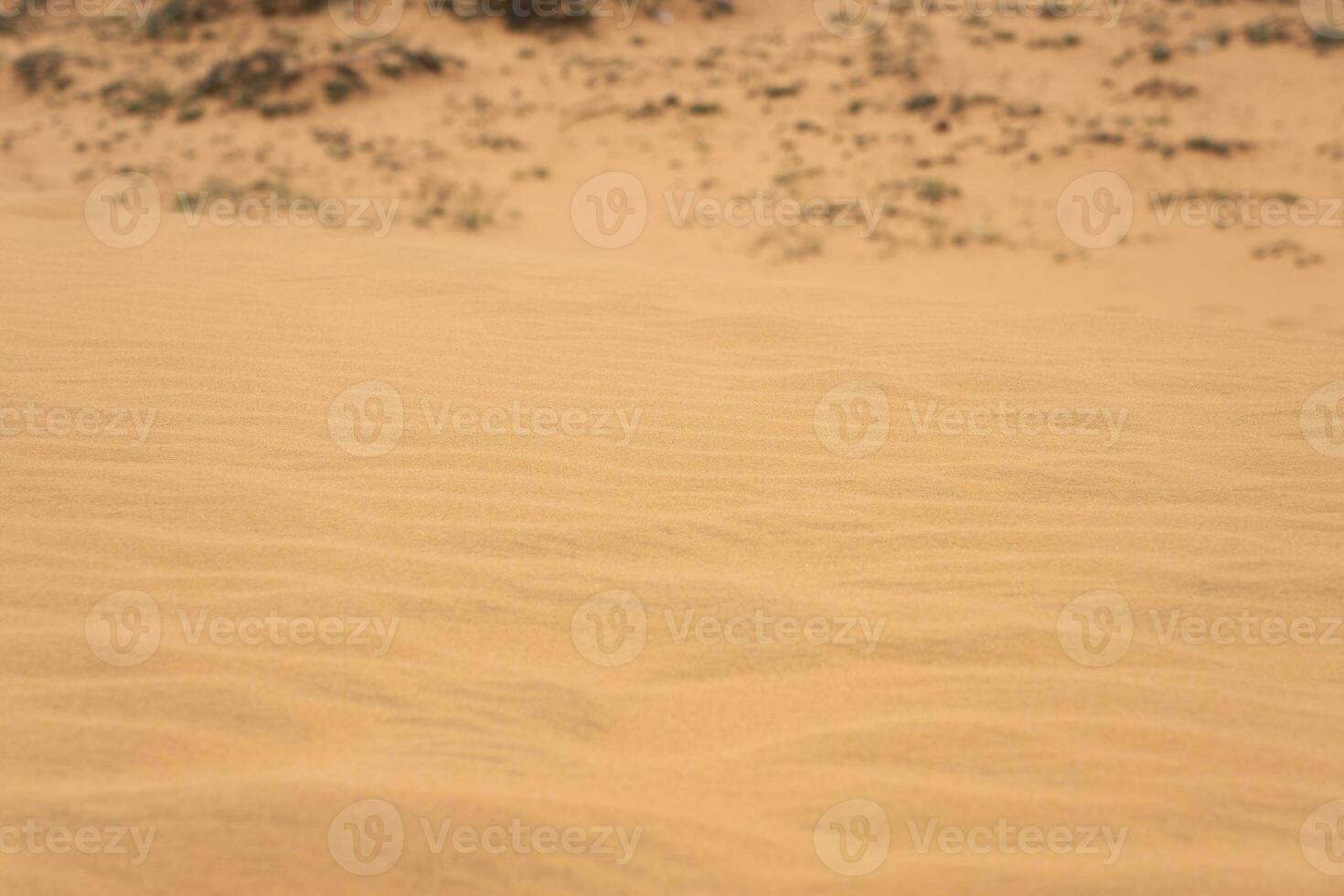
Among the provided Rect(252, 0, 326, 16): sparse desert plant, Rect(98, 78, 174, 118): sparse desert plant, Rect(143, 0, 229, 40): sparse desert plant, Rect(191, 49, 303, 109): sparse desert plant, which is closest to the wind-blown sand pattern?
Rect(191, 49, 303, 109): sparse desert plant

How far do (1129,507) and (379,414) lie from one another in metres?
2.86

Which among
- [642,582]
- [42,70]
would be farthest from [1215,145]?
[42,70]

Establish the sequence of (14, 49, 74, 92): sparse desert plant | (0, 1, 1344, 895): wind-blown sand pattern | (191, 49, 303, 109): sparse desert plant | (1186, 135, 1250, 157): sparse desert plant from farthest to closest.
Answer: (14, 49, 74, 92): sparse desert plant → (191, 49, 303, 109): sparse desert plant → (1186, 135, 1250, 157): sparse desert plant → (0, 1, 1344, 895): wind-blown sand pattern

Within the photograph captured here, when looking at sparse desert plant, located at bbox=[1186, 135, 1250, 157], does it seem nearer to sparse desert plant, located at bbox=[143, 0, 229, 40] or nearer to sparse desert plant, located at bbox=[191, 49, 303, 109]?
sparse desert plant, located at bbox=[191, 49, 303, 109]

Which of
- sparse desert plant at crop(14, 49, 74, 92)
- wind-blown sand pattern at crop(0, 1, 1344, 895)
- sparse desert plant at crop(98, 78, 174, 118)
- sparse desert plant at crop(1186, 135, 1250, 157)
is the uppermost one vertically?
sparse desert plant at crop(14, 49, 74, 92)

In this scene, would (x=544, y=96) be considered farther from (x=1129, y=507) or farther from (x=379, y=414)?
(x=1129, y=507)

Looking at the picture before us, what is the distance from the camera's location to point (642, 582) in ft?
9.88

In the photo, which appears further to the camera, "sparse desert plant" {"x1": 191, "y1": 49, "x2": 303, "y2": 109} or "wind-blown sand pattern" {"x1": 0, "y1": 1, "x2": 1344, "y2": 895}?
"sparse desert plant" {"x1": 191, "y1": 49, "x2": 303, "y2": 109}

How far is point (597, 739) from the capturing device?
2439mm

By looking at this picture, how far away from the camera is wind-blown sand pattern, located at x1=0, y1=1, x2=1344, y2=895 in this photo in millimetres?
2148

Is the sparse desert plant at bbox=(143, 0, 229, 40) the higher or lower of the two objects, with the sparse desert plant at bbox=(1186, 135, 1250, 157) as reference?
higher

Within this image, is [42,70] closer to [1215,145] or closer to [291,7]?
[291,7]

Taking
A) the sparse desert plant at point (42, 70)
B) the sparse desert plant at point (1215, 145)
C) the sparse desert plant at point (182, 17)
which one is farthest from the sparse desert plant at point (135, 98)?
the sparse desert plant at point (1215, 145)

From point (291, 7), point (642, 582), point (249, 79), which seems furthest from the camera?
point (291, 7)
